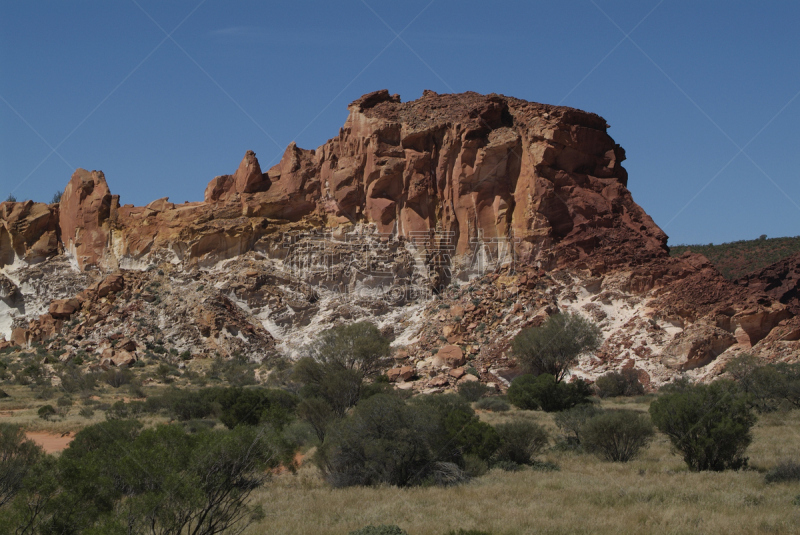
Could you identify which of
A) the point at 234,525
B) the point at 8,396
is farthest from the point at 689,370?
the point at 8,396

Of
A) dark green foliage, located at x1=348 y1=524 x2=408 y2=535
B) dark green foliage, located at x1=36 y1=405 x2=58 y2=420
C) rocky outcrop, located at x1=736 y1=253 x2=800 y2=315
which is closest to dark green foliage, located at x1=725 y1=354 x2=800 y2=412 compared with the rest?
dark green foliage, located at x1=348 y1=524 x2=408 y2=535

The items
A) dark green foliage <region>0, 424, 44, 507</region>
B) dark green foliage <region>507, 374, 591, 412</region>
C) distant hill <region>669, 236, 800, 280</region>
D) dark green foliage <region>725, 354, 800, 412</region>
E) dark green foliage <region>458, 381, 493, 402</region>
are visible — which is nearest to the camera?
dark green foliage <region>0, 424, 44, 507</region>

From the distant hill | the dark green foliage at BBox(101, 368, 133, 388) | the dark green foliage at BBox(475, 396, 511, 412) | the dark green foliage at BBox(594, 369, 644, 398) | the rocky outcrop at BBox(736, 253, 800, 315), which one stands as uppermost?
the distant hill

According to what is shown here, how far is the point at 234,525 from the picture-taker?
14203mm

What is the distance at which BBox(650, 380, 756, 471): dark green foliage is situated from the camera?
62.1 feet

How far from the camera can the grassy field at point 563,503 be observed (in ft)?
43.6

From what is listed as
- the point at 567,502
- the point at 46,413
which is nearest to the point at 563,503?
the point at 567,502

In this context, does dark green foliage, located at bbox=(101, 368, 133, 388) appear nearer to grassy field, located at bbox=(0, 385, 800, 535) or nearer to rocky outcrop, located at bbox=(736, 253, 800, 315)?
grassy field, located at bbox=(0, 385, 800, 535)

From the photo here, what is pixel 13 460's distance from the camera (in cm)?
1672

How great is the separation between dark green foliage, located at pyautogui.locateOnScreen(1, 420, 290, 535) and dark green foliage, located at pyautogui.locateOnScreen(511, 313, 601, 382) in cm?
2364

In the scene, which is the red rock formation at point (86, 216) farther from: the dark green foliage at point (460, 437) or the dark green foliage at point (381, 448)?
the dark green foliage at point (381, 448)

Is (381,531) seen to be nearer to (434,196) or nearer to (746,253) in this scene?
(434,196)

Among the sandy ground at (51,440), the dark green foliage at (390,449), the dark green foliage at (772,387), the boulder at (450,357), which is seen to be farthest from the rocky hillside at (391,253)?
the dark green foliage at (390,449)

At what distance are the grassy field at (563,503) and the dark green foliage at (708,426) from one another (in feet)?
1.93
